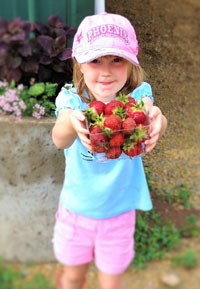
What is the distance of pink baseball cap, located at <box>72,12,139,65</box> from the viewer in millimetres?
1342

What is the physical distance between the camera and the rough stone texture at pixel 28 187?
184cm

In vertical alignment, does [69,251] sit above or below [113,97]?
below

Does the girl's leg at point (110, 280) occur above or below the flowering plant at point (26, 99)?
below

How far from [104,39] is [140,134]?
1.21 feet

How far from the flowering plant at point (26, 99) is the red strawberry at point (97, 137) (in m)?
0.68

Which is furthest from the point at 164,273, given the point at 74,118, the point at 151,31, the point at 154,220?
the point at 151,31

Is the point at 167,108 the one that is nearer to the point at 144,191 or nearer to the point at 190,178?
the point at 190,178

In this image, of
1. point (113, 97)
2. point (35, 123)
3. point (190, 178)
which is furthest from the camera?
point (190, 178)

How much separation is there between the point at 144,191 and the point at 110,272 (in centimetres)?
36

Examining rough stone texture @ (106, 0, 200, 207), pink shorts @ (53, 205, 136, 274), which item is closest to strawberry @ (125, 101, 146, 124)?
pink shorts @ (53, 205, 136, 274)

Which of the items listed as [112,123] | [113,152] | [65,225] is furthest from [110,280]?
[112,123]

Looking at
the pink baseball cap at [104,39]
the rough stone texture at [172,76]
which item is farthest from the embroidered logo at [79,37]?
the rough stone texture at [172,76]

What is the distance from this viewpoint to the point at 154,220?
2.45 m

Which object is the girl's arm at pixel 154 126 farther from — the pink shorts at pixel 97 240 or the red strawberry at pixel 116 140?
the pink shorts at pixel 97 240
